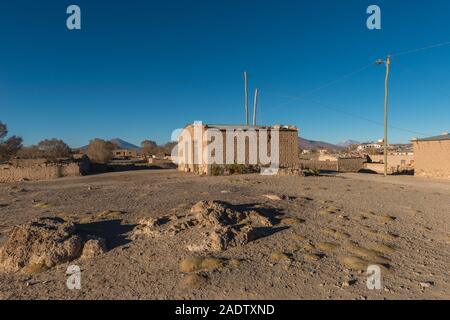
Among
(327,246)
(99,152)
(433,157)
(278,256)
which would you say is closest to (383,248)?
(327,246)

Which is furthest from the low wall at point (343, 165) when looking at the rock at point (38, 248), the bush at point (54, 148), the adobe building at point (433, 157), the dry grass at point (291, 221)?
the bush at point (54, 148)

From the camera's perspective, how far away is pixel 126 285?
5.04 m

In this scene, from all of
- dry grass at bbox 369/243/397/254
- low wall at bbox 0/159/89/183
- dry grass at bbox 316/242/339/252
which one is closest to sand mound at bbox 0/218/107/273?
dry grass at bbox 316/242/339/252

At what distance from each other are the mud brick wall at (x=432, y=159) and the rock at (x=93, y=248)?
24000mm

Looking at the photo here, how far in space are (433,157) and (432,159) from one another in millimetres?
171

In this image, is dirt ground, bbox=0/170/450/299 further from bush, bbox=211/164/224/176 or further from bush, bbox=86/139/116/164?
bush, bbox=86/139/116/164

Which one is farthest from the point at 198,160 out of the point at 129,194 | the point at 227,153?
the point at 129,194

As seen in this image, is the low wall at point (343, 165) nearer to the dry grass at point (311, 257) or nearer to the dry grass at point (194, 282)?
the dry grass at point (311, 257)

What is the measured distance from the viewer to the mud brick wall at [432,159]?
21.3m

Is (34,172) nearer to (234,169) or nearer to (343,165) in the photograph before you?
(234,169)

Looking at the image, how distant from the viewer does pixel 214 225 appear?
749 cm

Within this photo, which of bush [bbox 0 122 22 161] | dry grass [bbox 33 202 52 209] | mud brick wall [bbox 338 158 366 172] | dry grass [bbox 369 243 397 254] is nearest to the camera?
dry grass [bbox 369 243 397 254]

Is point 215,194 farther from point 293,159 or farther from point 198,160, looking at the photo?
point 293,159

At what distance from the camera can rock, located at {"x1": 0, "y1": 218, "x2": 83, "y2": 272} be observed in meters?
5.91
